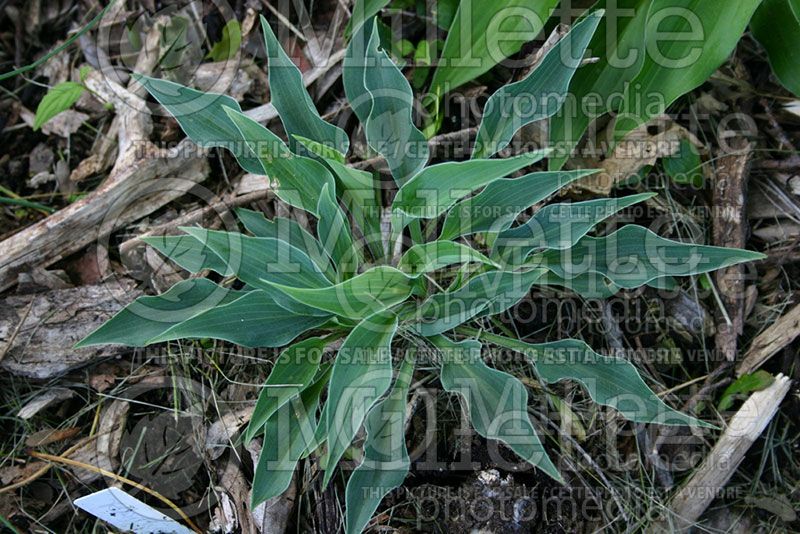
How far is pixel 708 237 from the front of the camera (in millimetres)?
1838

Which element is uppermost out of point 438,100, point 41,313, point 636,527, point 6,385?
point 438,100

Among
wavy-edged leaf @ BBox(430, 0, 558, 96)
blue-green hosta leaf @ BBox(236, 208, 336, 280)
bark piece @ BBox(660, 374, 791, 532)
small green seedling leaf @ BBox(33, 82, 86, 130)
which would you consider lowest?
bark piece @ BBox(660, 374, 791, 532)

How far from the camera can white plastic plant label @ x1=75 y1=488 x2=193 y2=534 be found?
141 centimetres

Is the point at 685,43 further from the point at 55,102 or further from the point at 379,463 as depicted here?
the point at 55,102

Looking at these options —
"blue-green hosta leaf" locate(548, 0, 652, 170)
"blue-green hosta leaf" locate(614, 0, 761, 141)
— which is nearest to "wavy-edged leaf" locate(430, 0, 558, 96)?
"blue-green hosta leaf" locate(548, 0, 652, 170)

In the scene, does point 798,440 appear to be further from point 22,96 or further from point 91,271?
point 22,96

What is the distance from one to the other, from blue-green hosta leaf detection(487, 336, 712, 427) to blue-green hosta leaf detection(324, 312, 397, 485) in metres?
0.38

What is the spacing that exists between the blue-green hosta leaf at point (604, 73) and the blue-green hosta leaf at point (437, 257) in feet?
1.70

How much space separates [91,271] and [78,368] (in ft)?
0.87

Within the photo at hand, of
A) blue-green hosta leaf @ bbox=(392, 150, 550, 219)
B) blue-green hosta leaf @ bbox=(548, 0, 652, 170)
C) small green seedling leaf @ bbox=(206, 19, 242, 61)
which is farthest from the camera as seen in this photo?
small green seedling leaf @ bbox=(206, 19, 242, 61)

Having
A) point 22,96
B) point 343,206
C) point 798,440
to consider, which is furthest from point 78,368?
point 798,440

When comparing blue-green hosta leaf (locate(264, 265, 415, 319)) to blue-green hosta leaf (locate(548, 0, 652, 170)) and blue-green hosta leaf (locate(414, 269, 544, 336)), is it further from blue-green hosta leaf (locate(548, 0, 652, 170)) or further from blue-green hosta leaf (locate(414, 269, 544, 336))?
blue-green hosta leaf (locate(548, 0, 652, 170))

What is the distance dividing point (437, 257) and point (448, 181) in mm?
145

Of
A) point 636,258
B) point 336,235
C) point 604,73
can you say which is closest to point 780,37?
point 604,73
